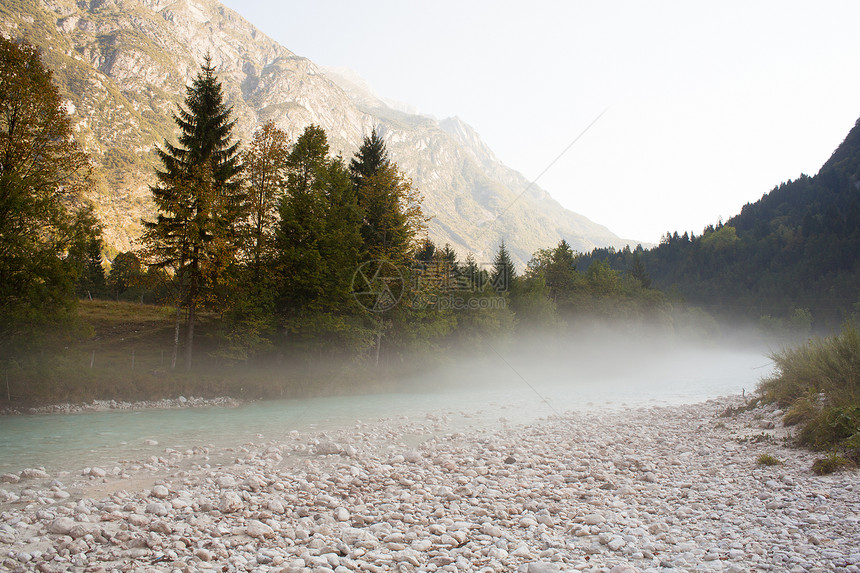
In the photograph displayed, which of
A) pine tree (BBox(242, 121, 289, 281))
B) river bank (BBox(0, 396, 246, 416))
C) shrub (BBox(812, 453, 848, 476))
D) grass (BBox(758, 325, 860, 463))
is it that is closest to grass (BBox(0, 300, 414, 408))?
river bank (BBox(0, 396, 246, 416))

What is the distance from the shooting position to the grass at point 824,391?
1016cm

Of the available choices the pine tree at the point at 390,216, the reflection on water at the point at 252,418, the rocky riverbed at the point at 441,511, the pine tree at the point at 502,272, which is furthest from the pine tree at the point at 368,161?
the rocky riverbed at the point at 441,511

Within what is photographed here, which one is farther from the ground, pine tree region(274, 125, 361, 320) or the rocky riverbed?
pine tree region(274, 125, 361, 320)

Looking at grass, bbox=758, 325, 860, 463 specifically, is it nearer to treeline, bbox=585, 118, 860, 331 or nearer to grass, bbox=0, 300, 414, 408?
grass, bbox=0, 300, 414, 408

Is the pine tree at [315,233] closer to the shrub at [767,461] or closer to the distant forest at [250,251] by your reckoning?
the distant forest at [250,251]

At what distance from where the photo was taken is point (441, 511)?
7652 millimetres

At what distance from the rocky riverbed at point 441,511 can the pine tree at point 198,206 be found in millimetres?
16546

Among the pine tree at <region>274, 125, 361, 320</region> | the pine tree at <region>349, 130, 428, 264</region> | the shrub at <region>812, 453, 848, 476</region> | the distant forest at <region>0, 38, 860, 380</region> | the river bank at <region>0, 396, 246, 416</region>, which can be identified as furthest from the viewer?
the pine tree at <region>349, 130, 428, 264</region>

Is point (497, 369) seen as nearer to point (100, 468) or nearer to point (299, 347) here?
point (299, 347)

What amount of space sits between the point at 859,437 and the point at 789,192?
740 ft

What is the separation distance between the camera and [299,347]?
31.5 meters

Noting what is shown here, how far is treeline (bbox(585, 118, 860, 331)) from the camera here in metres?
115

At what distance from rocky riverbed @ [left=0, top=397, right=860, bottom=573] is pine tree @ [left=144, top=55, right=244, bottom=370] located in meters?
16.5

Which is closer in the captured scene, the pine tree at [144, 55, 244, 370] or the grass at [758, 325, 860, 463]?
the grass at [758, 325, 860, 463]
